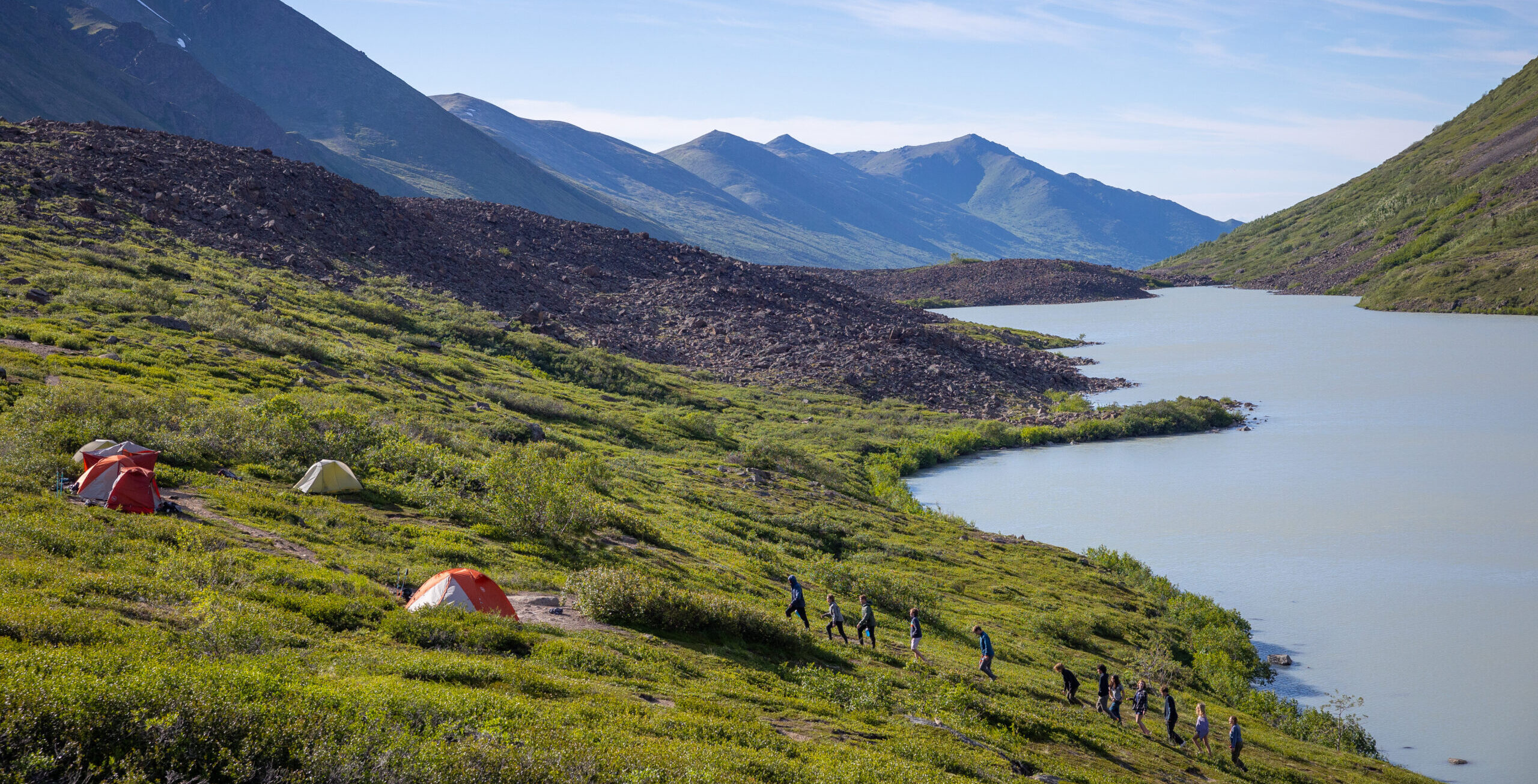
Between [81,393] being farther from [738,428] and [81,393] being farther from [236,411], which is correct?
[738,428]

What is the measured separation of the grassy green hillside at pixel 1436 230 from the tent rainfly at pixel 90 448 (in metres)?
126

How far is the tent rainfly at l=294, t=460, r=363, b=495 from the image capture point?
69.7 ft

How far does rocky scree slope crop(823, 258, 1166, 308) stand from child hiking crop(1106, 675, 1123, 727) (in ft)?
403

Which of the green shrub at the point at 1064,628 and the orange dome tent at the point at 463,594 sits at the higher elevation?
the orange dome tent at the point at 463,594

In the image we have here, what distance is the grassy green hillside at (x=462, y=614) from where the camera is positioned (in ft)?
27.9

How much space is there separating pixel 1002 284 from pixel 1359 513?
4660 inches

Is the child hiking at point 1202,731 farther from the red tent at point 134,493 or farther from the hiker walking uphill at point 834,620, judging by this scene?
the red tent at point 134,493

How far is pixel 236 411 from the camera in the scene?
2373 centimetres

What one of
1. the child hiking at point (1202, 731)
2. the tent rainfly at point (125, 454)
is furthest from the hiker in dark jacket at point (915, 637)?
the tent rainfly at point (125, 454)

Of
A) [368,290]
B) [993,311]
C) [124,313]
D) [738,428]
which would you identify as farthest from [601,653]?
[993,311]

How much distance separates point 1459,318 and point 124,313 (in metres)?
127

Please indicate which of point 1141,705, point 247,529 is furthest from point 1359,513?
point 247,529

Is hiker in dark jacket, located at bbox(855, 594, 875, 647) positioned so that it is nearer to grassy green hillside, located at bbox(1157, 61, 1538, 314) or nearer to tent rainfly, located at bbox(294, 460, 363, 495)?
tent rainfly, located at bbox(294, 460, 363, 495)

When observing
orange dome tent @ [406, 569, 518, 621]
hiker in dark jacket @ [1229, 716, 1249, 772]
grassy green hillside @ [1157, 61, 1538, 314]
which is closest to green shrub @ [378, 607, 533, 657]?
orange dome tent @ [406, 569, 518, 621]
